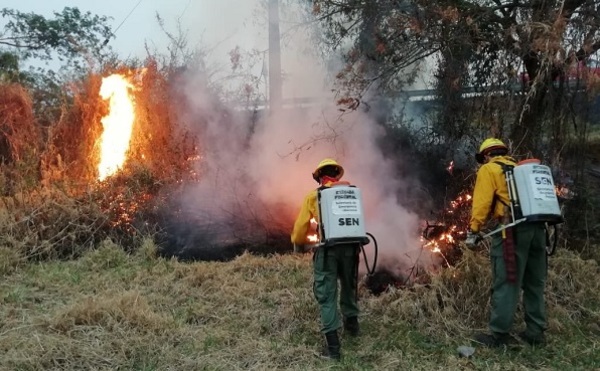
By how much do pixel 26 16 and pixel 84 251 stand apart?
1107cm

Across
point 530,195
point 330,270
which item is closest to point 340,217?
point 330,270

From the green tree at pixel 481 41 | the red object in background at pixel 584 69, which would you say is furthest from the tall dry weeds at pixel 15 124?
the red object in background at pixel 584 69

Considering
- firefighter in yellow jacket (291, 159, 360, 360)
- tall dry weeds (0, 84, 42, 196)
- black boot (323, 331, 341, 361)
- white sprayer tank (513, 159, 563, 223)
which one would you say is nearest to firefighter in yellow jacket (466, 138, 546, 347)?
white sprayer tank (513, 159, 563, 223)

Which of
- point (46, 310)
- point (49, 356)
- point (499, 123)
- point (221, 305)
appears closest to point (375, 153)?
point (499, 123)

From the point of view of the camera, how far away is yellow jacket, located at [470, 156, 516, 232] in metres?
4.93

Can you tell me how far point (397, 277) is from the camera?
23.6 ft

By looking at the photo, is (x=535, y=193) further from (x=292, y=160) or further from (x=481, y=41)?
(x=292, y=160)

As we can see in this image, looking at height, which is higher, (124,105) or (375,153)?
(124,105)

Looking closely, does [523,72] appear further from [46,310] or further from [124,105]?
[124,105]

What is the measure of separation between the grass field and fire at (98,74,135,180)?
428cm

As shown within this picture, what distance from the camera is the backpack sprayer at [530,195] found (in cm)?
469

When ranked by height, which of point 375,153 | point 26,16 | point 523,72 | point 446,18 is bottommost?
point 375,153

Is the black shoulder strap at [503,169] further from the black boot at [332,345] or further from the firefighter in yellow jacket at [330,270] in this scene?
the black boot at [332,345]

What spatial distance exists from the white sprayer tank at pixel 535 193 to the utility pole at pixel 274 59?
7.22 meters
